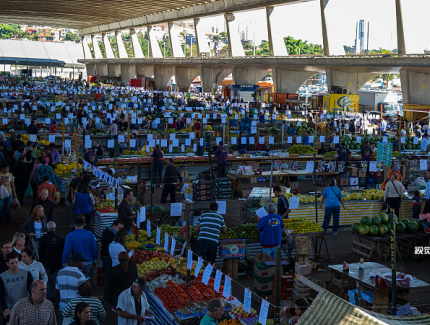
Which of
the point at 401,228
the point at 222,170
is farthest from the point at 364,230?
the point at 222,170

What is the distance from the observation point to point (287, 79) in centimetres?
4956

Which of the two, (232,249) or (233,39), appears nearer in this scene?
(232,249)

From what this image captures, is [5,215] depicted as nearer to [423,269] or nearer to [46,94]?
[423,269]

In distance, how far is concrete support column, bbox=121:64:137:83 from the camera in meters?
80.3

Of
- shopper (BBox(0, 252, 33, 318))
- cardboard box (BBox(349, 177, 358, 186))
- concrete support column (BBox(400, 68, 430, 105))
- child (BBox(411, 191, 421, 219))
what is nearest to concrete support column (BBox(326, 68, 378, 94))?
concrete support column (BBox(400, 68, 430, 105))

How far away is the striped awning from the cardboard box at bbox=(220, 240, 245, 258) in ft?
17.4

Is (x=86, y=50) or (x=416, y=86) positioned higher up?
(x=86, y=50)

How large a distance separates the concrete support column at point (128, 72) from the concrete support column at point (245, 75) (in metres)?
28.6

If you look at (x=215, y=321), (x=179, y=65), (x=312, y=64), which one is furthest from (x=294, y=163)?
(x=179, y=65)

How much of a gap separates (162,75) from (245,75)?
19989 millimetres

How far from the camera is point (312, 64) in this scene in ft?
138


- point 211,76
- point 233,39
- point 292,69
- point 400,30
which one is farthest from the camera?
point 211,76

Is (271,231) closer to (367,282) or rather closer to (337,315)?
(367,282)

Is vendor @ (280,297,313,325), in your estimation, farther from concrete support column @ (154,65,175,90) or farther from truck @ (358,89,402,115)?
concrete support column @ (154,65,175,90)
